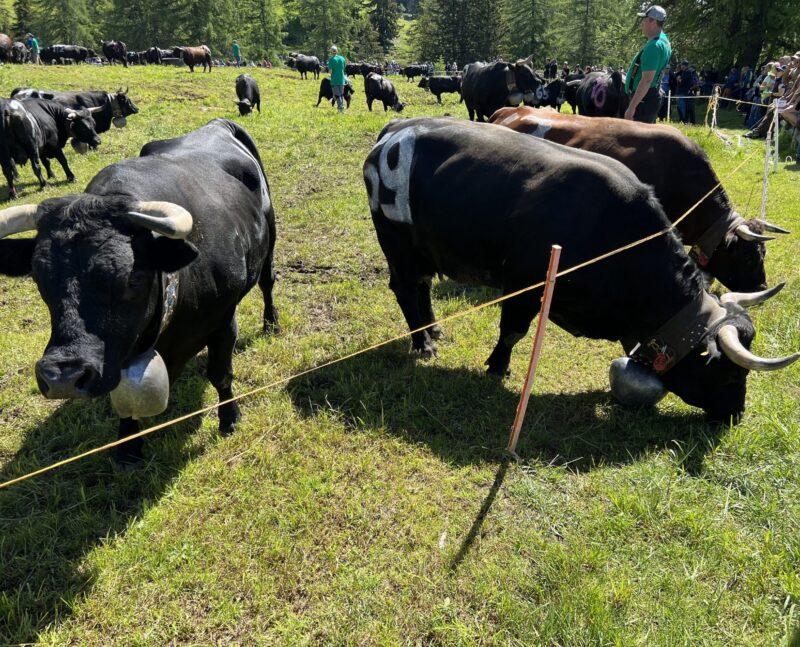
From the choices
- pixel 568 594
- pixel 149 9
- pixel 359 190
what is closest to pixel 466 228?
pixel 568 594

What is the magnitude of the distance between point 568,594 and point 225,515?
1900 millimetres

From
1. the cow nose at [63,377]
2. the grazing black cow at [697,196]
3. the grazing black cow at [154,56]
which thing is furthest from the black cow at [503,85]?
the grazing black cow at [154,56]

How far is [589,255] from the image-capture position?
3.59m

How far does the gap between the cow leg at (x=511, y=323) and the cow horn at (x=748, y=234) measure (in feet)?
8.23

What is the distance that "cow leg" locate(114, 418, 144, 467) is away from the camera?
3312 mm

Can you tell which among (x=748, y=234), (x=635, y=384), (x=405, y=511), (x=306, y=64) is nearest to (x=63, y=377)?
(x=405, y=511)

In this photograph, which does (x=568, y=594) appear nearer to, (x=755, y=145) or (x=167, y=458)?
(x=167, y=458)

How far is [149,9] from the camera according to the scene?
5562cm

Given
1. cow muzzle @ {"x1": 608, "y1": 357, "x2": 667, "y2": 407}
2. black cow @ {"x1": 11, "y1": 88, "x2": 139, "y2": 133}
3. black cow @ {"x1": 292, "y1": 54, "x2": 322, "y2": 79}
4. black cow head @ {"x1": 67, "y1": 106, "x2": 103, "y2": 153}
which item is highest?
black cow @ {"x1": 292, "y1": 54, "x2": 322, "y2": 79}

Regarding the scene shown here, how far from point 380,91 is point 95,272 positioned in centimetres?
2107

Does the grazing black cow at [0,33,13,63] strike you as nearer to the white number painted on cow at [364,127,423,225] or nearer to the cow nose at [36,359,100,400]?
the white number painted on cow at [364,127,423,225]

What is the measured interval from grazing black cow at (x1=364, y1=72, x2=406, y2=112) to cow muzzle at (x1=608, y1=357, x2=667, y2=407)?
19.8 metres

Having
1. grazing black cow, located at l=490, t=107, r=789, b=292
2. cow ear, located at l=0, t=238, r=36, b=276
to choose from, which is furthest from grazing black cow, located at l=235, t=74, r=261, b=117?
cow ear, located at l=0, t=238, r=36, b=276

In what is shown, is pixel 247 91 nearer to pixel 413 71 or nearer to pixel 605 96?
pixel 605 96
